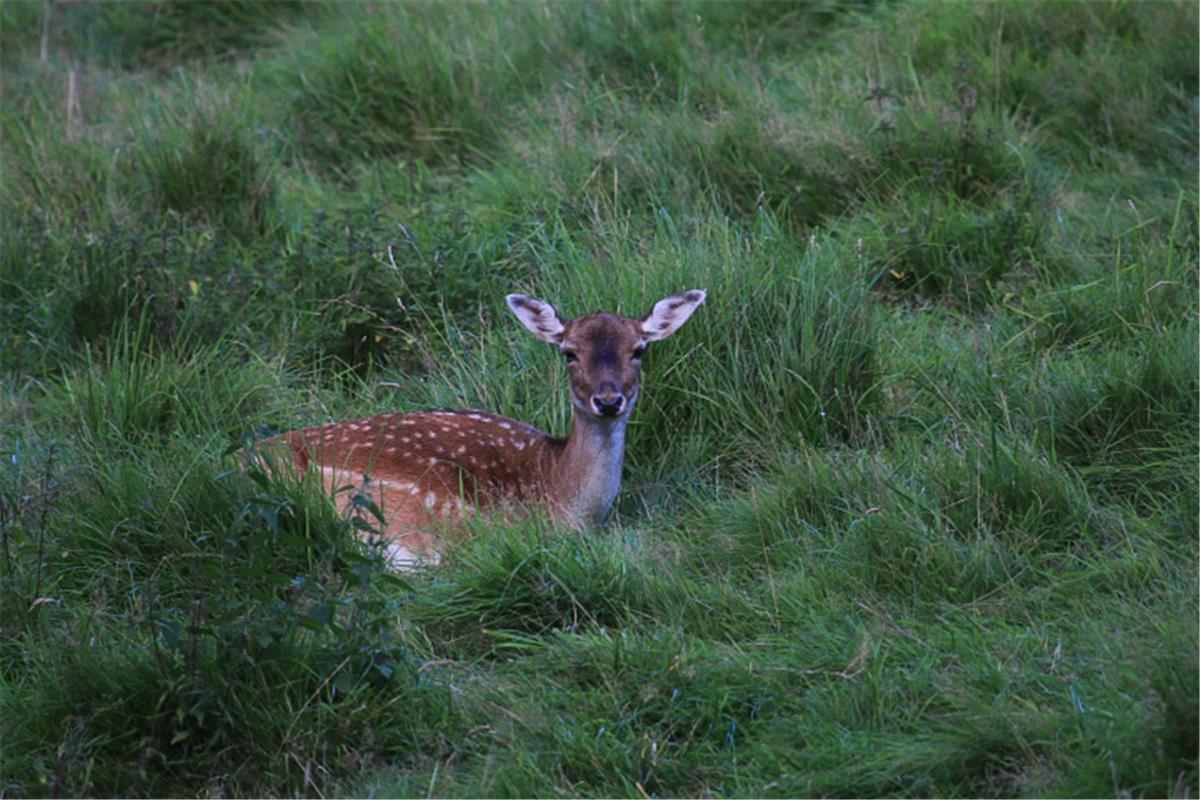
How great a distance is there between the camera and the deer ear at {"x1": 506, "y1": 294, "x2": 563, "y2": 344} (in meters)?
6.42

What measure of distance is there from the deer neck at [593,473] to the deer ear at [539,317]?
1.13ft

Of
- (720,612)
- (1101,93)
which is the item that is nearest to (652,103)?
(1101,93)

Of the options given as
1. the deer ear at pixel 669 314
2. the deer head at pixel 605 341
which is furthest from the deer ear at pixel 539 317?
the deer ear at pixel 669 314

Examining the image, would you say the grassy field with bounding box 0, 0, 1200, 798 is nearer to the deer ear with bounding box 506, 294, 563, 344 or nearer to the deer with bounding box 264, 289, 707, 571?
the deer with bounding box 264, 289, 707, 571

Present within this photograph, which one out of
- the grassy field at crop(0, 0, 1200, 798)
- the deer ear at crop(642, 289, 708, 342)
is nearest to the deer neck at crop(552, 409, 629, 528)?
the grassy field at crop(0, 0, 1200, 798)

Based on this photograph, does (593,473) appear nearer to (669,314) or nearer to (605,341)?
(605,341)

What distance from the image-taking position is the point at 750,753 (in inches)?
182

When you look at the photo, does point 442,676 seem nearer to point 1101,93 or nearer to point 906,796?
point 906,796

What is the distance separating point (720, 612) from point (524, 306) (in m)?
1.66

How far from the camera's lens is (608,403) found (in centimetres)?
609

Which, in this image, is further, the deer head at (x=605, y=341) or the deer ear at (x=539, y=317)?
the deer ear at (x=539, y=317)

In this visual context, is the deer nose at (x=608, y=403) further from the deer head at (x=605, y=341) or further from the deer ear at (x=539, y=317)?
the deer ear at (x=539, y=317)

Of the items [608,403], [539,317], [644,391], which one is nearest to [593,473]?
[608,403]

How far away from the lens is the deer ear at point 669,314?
20.8 feet
